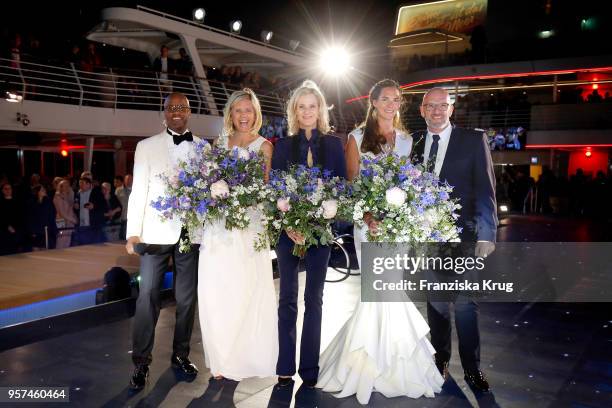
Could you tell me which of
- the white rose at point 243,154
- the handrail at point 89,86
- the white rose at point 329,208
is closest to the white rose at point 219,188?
the white rose at point 243,154

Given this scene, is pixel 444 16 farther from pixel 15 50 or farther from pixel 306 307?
pixel 306 307

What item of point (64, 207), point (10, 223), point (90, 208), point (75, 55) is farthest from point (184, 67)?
point (10, 223)

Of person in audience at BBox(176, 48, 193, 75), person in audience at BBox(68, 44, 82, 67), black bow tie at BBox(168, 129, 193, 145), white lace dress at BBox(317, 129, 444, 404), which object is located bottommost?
white lace dress at BBox(317, 129, 444, 404)

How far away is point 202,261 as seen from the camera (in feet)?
12.9

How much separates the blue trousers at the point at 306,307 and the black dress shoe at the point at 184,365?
66cm

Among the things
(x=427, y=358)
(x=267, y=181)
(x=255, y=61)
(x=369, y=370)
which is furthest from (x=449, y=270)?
(x=255, y=61)

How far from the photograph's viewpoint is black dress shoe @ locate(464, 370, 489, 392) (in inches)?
146

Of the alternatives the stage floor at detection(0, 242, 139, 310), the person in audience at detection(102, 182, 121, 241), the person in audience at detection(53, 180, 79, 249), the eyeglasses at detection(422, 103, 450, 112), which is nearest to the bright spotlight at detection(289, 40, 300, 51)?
the person in audience at detection(102, 182, 121, 241)

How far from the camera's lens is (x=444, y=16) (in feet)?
105

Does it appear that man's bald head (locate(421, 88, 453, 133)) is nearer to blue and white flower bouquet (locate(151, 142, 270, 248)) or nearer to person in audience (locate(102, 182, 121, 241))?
blue and white flower bouquet (locate(151, 142, 270, 248))

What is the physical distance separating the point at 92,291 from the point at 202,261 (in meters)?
3.35

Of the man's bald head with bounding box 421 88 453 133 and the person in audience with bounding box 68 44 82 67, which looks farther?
the person in audience with bounding box 68 44 82 67

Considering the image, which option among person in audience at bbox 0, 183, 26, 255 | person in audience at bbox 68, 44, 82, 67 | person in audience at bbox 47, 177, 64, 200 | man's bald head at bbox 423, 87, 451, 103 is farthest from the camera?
person in audience at bbox 68, 44, 82, 67
